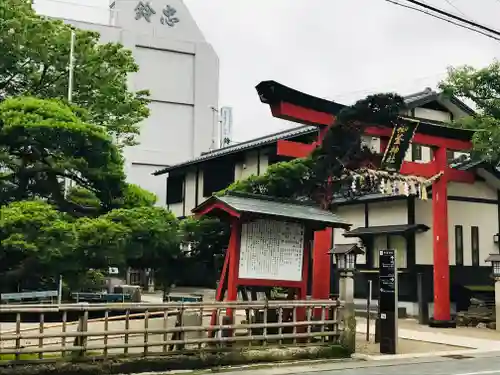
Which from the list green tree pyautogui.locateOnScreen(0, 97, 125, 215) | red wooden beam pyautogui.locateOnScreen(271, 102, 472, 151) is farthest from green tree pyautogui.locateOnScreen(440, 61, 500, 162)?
green tree pyautogui.locateOnScreen(0, 97, 125, 215)

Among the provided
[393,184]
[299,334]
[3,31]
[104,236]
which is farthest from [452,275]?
[3,31]

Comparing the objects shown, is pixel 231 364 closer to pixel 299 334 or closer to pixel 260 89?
pixel 299 334

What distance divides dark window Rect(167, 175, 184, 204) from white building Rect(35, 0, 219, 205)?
1071 centimetres

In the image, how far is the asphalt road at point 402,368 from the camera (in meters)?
12.2

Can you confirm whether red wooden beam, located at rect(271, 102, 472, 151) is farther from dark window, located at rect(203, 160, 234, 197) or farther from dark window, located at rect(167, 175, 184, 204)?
dark window, located at rect(167, 175, 184, 204)

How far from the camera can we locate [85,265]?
12.3 meters

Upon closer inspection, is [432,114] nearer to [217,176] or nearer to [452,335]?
[452,335]

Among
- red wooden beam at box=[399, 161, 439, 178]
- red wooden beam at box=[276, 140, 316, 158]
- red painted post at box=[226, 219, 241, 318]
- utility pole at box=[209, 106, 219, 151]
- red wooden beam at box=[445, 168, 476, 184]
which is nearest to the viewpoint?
red painted post at box=[226, 219, 241, 318]

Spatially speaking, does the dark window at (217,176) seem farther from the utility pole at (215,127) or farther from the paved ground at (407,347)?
the utility pole at (215,127)

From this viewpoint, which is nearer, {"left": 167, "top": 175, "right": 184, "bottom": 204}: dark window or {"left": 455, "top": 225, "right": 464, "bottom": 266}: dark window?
{"left": 455, "top": 225, "right": 464, "bottom": 266}: dark window

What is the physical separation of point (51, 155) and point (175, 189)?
82.7 ft

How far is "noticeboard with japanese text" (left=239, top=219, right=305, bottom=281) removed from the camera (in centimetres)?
1405

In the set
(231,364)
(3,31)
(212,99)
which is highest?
(212,99)

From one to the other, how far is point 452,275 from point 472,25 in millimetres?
14131
